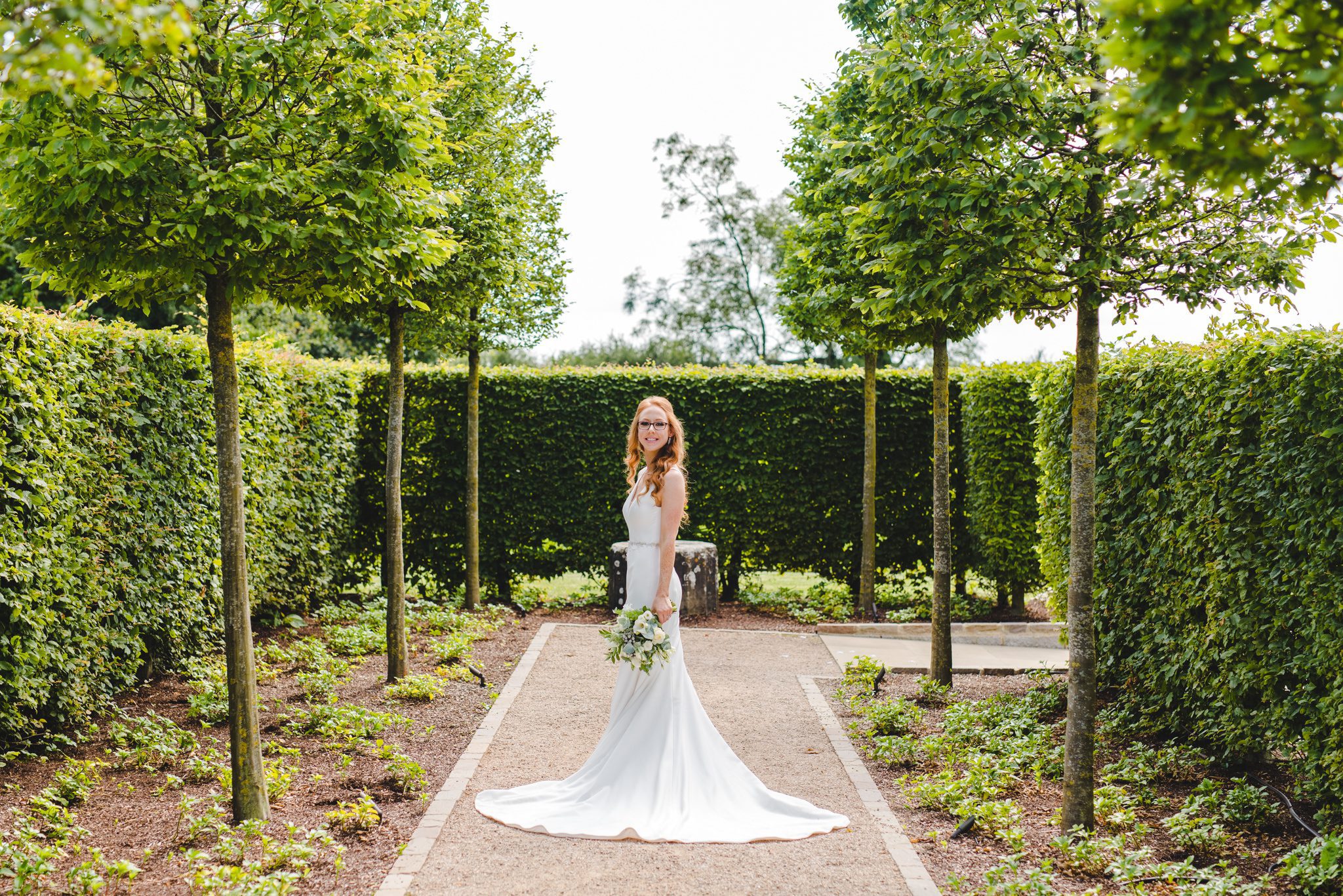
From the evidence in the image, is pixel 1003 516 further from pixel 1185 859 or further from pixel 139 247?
pixel 139 247

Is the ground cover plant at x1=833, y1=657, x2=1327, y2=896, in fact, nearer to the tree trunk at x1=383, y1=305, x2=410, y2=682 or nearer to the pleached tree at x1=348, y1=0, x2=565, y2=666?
the tree trunk at x1=383, y1=305, x2=410, y2=682

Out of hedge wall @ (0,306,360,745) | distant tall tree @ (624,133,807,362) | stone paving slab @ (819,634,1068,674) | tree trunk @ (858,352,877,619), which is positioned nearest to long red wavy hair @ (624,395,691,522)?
hedge wall @ (0,306,360,745)

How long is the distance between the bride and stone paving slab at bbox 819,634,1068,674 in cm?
408

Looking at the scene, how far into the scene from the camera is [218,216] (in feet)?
15.2

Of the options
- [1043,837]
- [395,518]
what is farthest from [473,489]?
[1043,837]

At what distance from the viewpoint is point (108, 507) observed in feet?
22.7

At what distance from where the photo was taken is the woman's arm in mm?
5734

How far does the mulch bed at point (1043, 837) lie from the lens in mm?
4660

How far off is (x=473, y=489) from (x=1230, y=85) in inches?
403

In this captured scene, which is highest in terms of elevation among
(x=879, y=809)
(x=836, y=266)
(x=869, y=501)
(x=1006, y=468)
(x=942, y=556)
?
(x=836, y=266)

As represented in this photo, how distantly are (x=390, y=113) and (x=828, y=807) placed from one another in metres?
4.49

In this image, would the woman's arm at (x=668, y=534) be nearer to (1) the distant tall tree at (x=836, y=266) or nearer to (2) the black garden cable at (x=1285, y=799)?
(1) the distant tall tree at (x=836, y=266)

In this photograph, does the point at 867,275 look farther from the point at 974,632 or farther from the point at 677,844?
the point at 974,632

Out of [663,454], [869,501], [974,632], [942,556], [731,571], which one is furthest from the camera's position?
[731,571]
